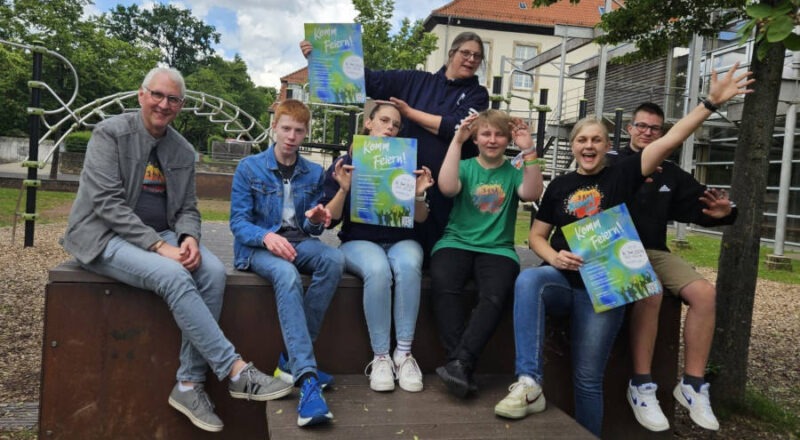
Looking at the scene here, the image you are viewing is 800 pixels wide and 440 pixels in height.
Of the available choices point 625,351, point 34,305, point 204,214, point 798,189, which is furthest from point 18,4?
point 625,351

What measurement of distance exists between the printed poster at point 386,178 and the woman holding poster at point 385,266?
0.07 meters

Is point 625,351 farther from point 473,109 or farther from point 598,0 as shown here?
point 598,0

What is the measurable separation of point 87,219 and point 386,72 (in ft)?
6.64

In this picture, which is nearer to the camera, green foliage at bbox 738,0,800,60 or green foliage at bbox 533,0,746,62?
green foliage at bbox 738,0,800,60

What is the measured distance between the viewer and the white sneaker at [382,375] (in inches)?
122

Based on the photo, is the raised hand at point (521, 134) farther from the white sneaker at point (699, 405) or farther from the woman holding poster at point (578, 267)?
the white sneaker at point (699, 405)

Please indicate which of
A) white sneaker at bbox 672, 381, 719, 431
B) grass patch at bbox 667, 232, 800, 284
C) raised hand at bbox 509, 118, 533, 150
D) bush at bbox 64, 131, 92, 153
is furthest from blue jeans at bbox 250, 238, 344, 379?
bush at bbox 64, 131, 92, 153

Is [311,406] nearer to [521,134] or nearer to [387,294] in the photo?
[387,294]

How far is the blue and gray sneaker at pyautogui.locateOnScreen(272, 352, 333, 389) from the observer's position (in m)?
3.01

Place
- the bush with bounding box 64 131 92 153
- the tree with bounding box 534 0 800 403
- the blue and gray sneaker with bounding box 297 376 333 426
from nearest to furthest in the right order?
the blue and gray sneaker with bounding box 297 376 333 426
the tree with bounding box 534 0 800 403
the bush with bounding box 64 131 92 153

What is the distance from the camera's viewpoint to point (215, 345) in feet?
9.77

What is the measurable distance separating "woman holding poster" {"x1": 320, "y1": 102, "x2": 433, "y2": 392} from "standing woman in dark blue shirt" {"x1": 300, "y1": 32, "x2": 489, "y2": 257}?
0.77 feet

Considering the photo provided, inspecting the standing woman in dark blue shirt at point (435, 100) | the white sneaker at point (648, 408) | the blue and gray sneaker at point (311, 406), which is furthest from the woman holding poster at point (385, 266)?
the white sneaker at point (648, 408)

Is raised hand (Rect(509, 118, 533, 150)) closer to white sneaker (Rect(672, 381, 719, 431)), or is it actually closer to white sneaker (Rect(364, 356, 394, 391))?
white sneaker (Rect(364, 356, 394, 391))
